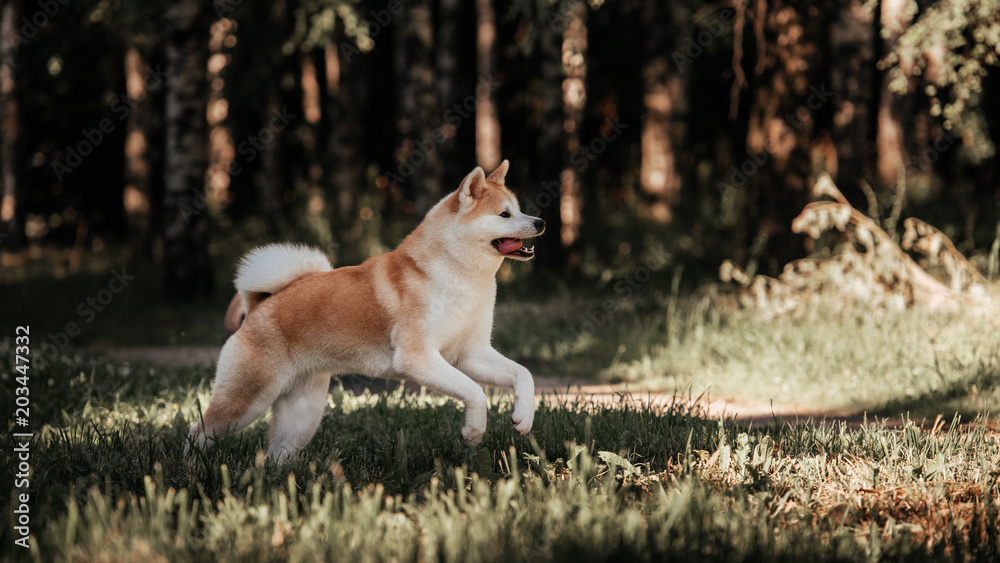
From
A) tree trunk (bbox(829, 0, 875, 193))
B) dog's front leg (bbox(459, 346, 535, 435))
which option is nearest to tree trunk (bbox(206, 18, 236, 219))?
tree trunk (bbox(829, 0, 875, 193))

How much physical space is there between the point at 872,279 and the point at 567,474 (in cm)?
513

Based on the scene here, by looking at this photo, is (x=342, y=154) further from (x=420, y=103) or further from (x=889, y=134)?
(x=889, y=134)

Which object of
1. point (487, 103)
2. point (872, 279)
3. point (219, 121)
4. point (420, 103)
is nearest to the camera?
point (872, 279)

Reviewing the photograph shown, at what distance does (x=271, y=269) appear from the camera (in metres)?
4.63

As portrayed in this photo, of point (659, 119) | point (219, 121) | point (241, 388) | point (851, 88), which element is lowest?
point (241, 388)

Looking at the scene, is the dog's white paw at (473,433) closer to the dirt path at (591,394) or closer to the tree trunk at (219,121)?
the dirt path at (591,394)

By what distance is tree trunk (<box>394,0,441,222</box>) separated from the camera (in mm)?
11922

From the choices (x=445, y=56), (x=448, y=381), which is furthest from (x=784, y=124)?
(x=448, y=381)

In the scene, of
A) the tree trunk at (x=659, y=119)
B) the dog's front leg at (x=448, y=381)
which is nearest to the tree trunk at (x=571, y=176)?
the tree trunk at (x=659, y=119)

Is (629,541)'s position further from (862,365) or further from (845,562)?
(862,365)

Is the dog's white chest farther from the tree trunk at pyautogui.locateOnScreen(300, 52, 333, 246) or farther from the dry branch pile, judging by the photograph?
the tree trunk at pyautogui.locateOnScreen(300, 52, 333, 246)

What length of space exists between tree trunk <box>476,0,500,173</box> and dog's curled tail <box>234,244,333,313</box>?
945cm

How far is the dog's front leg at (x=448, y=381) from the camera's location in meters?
4.06

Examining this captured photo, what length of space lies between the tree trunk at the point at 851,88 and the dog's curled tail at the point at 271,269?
8016 mm
